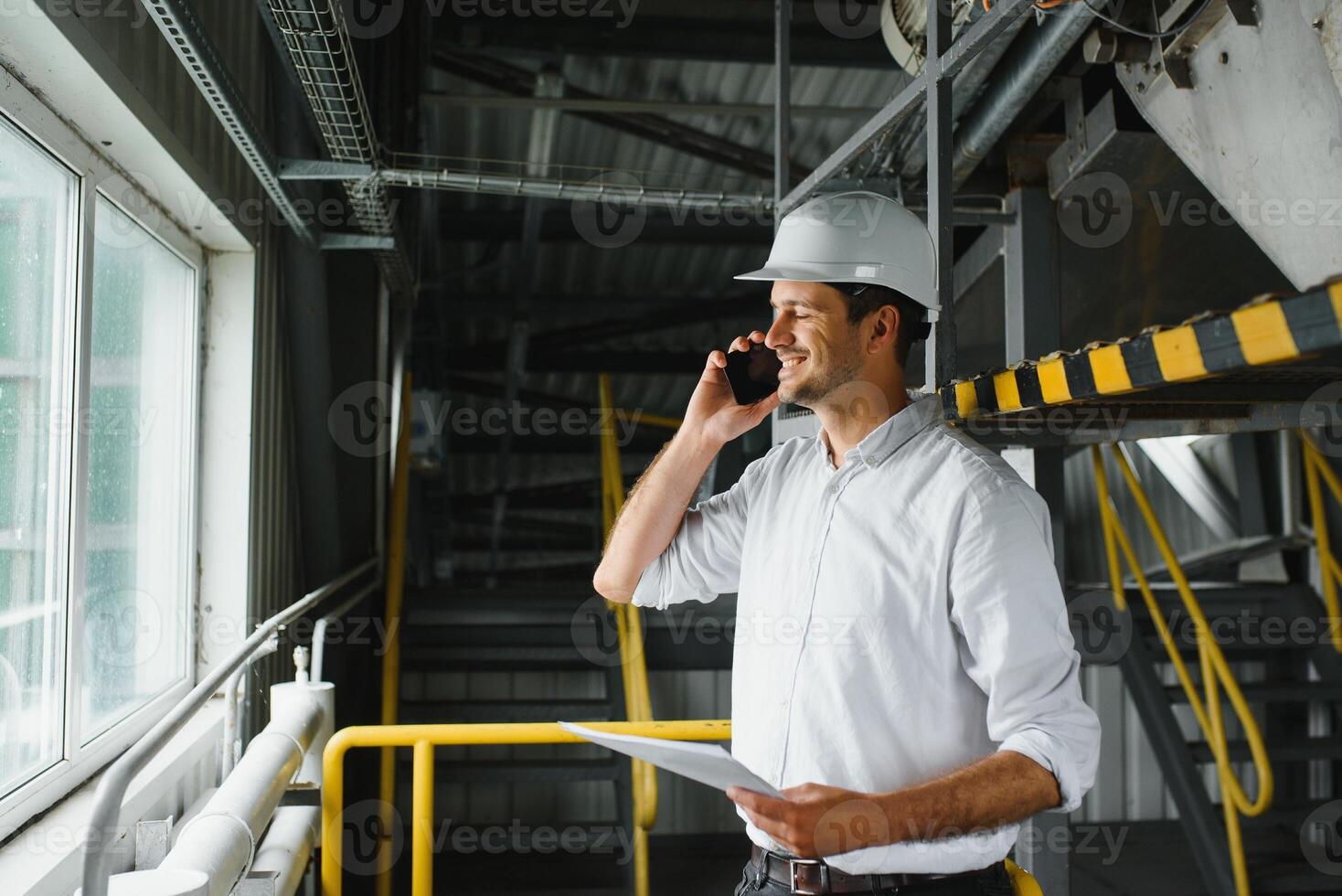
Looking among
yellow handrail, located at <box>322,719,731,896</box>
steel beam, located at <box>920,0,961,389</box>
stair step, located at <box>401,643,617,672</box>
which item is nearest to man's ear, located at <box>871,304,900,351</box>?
steel beam, located at <box>920,0,961,389</box>

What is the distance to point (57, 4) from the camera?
199 centimetres

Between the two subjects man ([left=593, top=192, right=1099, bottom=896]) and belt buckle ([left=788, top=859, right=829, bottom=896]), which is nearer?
man ([left=593, top=192, right=1099, bottom=896])

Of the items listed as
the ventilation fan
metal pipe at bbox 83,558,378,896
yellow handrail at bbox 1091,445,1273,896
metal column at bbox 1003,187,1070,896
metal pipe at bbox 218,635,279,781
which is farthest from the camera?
yellow handrail at bbox 1091,445,1273,896

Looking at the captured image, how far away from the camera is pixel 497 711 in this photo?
4941 mm

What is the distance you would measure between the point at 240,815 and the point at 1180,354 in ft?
6.27

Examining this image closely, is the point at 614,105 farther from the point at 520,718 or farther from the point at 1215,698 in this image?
the point at 1215,698

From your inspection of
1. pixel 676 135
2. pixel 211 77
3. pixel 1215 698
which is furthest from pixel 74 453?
pixel 676 135

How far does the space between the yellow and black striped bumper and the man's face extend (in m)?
0.33

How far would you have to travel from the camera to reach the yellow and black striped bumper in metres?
1.17

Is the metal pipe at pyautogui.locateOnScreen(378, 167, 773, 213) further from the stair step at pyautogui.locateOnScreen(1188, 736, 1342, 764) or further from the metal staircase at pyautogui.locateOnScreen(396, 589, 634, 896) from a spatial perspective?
the stair step at pyautogui.locateOnScreen(1188, 736, 1342, 764)

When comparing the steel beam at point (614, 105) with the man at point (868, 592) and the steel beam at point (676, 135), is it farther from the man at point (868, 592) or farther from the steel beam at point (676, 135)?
the man at point (868, 592)

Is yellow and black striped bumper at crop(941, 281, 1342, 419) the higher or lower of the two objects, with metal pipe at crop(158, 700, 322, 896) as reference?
higher

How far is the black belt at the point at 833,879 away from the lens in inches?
68.0

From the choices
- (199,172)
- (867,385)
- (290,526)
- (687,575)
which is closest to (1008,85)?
(867,385)
